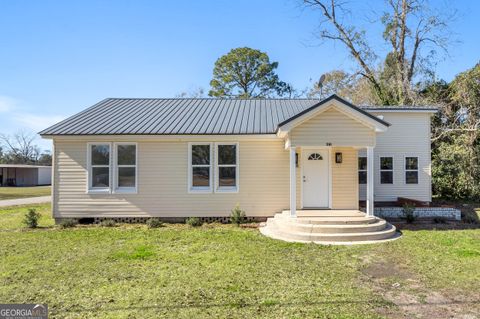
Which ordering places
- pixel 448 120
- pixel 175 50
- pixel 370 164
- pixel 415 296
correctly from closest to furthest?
1. pixel 415 296
2. pixel 370 164
3. pixel 175 50
4. pixel 448 120

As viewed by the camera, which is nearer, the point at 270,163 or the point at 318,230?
the point at 318,230

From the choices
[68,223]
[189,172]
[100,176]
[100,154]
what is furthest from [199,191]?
[68,223]

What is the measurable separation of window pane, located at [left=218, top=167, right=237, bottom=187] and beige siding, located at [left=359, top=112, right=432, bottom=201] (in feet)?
20.3

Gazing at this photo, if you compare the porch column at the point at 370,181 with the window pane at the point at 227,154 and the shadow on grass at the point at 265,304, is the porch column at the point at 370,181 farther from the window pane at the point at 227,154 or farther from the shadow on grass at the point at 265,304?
the shadow on grass at the point at 265,304

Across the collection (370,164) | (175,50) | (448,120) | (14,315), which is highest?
(175,50)

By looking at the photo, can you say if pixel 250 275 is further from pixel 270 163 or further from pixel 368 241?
pixel 270 163

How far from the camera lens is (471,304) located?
4.47 metres

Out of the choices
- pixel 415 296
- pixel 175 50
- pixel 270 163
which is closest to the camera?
pixel 415 296

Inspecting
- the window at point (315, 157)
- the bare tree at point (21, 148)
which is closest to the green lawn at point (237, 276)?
the window at point (315, 157)

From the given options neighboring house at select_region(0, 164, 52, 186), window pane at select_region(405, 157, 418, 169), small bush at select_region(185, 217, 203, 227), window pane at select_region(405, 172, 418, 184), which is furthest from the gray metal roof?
neighboring house at select_region(0, 164, 52, 186)

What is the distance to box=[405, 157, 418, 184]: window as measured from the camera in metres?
13.6

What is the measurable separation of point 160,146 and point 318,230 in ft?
20.2

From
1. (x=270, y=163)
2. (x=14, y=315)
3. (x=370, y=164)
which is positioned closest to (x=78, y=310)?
(x=14, y=315)

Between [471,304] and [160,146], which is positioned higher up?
[160,146]
